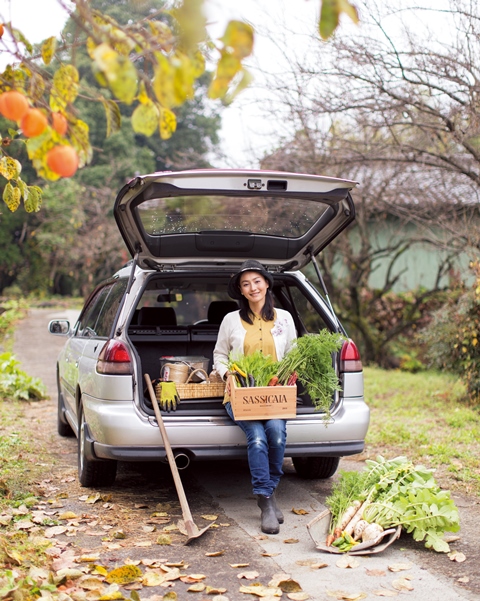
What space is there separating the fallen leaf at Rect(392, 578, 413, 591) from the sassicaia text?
1.41m

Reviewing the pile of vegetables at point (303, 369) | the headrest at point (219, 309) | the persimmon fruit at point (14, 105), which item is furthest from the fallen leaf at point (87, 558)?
the headrest at point (219, 309)

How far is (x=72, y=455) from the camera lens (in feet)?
22.1

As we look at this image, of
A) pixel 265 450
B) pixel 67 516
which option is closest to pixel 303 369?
pixel 265 450

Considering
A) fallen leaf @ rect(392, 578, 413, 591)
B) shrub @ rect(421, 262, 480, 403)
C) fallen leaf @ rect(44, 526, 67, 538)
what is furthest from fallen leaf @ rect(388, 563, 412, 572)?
shrub @ rect(421, 262, 480, 403)

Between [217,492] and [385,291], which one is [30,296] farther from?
[217,492]

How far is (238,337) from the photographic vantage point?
5.30m

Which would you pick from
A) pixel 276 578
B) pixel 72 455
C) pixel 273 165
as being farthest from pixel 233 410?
pixel 273 165

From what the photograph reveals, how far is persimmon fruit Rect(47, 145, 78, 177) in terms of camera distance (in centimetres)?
233

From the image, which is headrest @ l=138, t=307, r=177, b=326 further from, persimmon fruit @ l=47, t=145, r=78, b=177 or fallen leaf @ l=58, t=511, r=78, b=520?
persimmon fruit @ l=47, t=145, r=78, b=177

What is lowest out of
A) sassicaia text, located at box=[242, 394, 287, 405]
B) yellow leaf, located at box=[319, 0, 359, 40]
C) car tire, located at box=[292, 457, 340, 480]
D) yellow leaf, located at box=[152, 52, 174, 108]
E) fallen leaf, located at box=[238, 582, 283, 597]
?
car tire, located at box=[292, 457, 340, 480]

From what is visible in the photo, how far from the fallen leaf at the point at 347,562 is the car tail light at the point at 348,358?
1500 mm

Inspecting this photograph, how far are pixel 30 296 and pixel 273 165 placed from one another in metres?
18.0

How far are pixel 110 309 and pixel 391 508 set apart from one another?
2.61 meters

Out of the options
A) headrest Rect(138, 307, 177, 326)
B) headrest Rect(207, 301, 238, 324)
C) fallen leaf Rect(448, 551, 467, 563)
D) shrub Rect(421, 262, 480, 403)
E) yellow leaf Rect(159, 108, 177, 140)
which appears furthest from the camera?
shrub Rect(421, 262, 480, 403)
